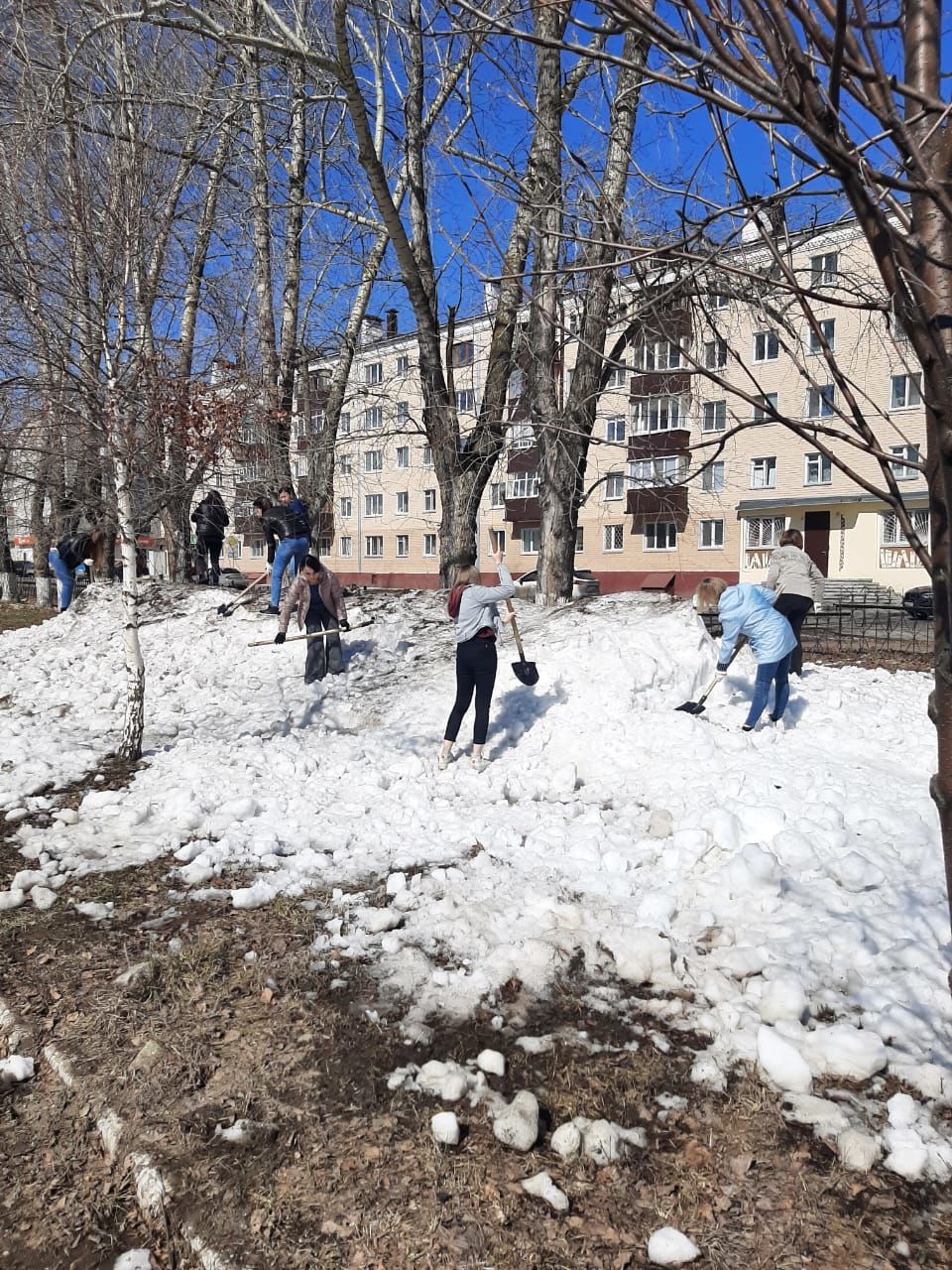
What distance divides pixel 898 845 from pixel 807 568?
4.09 m

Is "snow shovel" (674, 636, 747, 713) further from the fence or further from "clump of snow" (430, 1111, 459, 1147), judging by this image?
"clump of snow" (430, 1111, 459, 1147)

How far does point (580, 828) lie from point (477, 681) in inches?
72.4

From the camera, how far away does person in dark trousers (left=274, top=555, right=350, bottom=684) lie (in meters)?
9.19

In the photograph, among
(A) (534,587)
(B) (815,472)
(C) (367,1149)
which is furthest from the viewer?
(B) (815,472)

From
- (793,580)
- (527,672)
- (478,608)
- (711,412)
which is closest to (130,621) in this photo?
(478,608)

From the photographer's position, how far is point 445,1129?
253 centimetres

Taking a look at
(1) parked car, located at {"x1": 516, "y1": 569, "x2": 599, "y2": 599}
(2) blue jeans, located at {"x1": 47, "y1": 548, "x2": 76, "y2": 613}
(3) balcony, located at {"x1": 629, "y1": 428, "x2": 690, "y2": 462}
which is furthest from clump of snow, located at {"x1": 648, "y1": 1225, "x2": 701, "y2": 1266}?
(2) blue jeans, located at {"x1": 47, "y1": 548, "x2": 76, "y2": 613}

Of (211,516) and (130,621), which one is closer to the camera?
(130,621)

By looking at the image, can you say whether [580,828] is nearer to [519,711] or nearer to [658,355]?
[519,711]

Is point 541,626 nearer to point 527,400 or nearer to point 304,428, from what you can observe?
point 527,400

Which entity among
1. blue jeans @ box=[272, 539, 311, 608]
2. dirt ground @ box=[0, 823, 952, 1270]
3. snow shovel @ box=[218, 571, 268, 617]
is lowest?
dirt ground @ box=[0, 823, 952, 1270]

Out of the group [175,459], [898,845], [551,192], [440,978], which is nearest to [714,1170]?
[440,978]

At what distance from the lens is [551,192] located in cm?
396

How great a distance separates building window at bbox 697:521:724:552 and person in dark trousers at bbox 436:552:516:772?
28.0 meters
